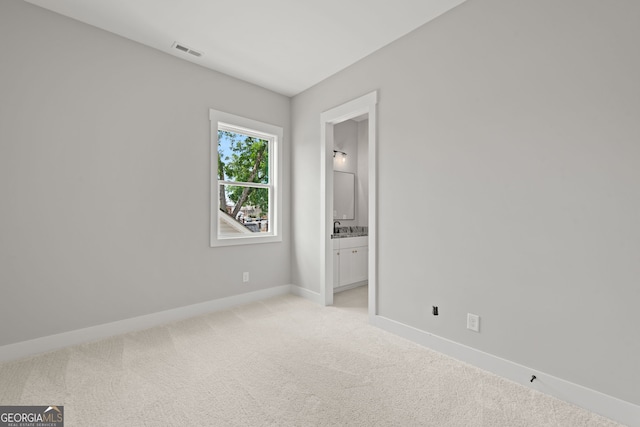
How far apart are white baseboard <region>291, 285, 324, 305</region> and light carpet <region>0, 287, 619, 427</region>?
3.01ft

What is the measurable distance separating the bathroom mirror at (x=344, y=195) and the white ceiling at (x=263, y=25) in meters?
2.14

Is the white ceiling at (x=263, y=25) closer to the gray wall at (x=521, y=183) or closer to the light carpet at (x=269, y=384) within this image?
the gray wall at (x=521, y=183)

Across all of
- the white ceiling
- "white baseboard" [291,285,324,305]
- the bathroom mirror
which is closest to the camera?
the white ceiling

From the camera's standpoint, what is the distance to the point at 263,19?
8.19 ft

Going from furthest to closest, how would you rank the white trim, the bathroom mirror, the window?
1. the bathroom mirror
2. the white trim
3. the window

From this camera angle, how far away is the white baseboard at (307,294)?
12.1ft

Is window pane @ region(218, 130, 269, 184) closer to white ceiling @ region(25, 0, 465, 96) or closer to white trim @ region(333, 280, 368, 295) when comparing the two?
white ceiling @ region(25, 0, 465, 96)

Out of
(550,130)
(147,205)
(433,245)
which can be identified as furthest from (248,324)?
(550,130)

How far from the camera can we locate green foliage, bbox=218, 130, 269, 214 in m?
3.60

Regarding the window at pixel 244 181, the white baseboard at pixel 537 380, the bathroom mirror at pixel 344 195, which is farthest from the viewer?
the bathroom mirror at pixel 344 195

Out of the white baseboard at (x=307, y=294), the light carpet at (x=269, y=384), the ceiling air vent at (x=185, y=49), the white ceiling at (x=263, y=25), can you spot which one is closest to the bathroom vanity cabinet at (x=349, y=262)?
the white baseboard at (x=307, y=294)

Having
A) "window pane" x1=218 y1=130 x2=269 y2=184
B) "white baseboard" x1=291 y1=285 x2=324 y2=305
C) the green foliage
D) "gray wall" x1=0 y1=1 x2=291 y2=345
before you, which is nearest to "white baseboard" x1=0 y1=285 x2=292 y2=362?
"gray wall" x1=0 y1=1 x2=291 y2=345

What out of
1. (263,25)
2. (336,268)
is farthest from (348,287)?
(263,25)

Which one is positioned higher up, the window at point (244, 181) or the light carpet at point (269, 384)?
the window at point (244, 181)
